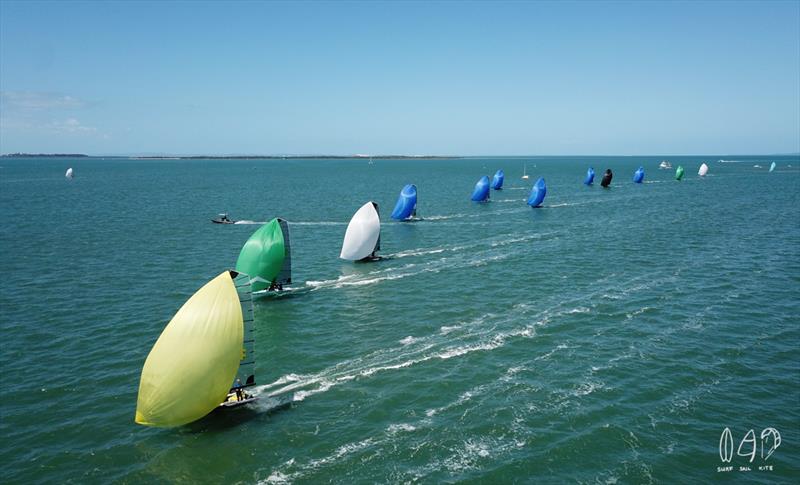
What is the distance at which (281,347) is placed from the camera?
31.5 m

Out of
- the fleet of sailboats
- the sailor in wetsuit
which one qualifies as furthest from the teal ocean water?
the fleet of sailboats

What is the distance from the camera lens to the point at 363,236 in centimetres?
5088

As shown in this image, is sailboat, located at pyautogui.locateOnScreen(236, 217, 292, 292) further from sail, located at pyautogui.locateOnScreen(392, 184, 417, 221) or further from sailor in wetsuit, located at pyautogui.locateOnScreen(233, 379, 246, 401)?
→ sail, located at pyautogui.locateOnScreen(392, 184, 417, 221)

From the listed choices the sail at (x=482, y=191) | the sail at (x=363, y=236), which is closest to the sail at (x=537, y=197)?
the sail at (x=482, y=191)

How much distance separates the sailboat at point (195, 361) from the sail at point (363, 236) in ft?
89.5

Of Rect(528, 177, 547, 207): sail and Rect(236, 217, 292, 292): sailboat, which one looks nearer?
Rect(236, 217, 292, 292): sailboat

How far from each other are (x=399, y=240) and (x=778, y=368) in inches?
1634

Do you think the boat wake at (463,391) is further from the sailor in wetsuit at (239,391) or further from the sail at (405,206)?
the sail at (405,206)

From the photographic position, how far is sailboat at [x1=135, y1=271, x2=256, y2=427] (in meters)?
21.3

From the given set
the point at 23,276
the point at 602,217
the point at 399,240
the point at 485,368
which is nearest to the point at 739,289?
the point at 485,368

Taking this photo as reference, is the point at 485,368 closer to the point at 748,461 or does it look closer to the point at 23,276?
the point at 748,461

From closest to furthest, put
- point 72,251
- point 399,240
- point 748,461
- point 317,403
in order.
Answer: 1. point 748,461
2. point 317,403
3. point 72,251
4. point 399,240

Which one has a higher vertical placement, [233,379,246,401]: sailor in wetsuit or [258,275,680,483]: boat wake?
[233,379,246,401]: sailor in wetsuit

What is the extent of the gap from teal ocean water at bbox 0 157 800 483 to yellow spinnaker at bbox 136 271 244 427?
4.44 feet
